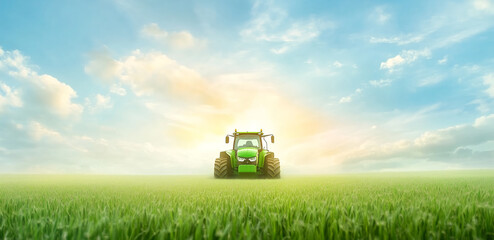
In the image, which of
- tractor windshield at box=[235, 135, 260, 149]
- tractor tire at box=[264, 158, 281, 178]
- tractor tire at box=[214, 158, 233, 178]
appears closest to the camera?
tractor tire at box=[264, 158, 281, 178]

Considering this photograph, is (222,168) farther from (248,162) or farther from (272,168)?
(272,168)

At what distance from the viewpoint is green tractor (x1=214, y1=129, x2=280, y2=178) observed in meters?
13.6

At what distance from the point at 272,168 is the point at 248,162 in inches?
46.8

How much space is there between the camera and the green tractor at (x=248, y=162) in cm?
1355

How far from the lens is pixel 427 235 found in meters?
1.76

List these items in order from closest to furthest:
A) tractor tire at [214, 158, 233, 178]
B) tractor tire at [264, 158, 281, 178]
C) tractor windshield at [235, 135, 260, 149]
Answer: tractor tire at [264, 158, 281, 178], tractor tire at [214, 158, 233, 178], tractor windshield at [235, 135, 260, 149]

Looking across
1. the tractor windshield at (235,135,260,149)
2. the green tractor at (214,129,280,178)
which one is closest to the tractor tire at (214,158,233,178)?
the green tractor at (214,129,280,178)

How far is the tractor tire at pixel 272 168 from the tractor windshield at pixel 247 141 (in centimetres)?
171

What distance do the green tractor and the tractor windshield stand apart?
54 mm

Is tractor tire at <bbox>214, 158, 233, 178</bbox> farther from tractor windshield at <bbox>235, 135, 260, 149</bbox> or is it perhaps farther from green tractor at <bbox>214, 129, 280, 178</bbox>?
tractor windshield at <bbox>235, 135, 260, 149</bbox>

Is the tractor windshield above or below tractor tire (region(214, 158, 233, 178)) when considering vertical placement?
above

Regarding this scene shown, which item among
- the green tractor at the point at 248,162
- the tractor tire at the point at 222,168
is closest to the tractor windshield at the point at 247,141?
the green tractor at the point at 248,162

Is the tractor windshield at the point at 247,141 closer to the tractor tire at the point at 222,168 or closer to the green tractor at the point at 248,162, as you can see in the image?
the green tractor at the point at 248,162

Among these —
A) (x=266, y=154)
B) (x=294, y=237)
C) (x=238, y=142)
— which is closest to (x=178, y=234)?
(x=294, y=237)
